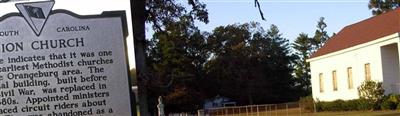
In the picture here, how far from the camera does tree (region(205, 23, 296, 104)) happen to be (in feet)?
283

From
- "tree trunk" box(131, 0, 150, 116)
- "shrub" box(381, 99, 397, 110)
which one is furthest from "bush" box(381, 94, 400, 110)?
"tree trunk" box(131, 0, 150, 116)

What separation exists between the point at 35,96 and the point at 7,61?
18.2 inches

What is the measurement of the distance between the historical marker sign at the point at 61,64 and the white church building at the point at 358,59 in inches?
1388

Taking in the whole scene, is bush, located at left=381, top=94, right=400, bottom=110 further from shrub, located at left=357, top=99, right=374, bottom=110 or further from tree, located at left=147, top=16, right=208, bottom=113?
tree, located at left=147, top=16, right=208, bottom=113

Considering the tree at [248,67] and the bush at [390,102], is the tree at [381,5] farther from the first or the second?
the bush at [390,102]

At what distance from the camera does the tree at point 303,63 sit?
9538 centimetres

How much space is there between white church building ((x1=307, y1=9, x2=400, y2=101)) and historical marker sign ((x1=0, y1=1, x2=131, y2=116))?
3526cm

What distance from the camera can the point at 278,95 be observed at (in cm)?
9100

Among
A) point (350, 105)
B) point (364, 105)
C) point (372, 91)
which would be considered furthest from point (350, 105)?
point (372, 91)

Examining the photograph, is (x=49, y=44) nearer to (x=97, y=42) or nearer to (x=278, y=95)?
(x=97, y=42)

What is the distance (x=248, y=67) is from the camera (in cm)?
8981

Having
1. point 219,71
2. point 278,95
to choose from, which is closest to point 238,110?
point 219,71

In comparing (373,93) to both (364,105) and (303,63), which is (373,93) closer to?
(364,105)

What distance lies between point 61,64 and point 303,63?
3647 inches
